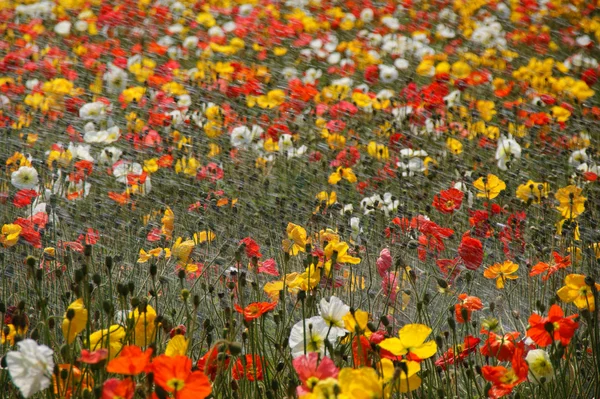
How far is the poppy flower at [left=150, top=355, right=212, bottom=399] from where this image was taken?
48.3 inches

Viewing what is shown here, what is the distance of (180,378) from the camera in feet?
4.05

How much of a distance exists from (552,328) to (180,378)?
0.66 meters

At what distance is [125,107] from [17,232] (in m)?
2.09

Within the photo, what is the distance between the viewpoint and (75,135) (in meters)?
3.70

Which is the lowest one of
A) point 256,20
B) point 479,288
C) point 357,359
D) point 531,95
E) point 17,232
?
point 256,20

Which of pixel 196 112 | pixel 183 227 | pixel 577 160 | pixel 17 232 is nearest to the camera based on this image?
pixel 17 232

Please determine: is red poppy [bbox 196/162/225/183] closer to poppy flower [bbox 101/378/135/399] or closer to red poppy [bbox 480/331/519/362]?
red poppy [bbox 480/331/519/362]

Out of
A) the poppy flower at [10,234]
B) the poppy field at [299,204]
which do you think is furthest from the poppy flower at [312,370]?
the poppy flower at [10,234]

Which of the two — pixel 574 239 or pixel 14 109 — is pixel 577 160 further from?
pixel 14 109

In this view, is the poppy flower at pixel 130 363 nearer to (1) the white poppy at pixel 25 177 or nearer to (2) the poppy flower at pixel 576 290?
(2) the poppy flower at pixel 576 290

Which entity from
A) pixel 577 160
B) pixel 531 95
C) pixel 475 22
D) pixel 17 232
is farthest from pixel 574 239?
pixel 475 22

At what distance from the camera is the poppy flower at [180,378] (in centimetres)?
123

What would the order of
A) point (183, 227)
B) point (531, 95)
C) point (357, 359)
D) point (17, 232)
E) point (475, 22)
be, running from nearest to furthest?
point (357, 359) < point (17, 232) < point (183, 227) < point (531, 95) < point (475, 22)

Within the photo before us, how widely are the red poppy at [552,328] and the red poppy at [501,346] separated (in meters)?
0.11
